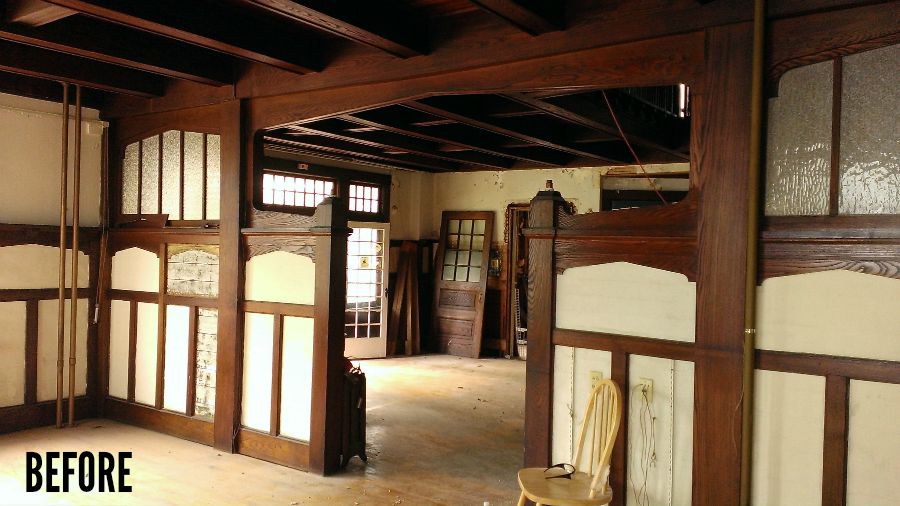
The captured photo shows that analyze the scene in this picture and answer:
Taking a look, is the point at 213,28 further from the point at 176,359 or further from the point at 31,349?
the point at 31,349

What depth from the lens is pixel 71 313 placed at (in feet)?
18.6

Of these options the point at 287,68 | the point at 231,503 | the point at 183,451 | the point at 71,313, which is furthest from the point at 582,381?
the point at 71,313

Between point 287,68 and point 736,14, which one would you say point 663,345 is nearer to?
point 736,14

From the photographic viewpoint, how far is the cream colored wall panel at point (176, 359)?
213 inches

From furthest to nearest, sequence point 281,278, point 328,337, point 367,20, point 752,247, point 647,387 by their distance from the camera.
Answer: point 281,278
point 328,337
point 367,20
point 647,387
point 752,247

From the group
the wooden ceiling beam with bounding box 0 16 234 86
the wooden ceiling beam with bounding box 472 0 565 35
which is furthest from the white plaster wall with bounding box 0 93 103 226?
the wooden ceiling beam with bounding box 472 0 565 35

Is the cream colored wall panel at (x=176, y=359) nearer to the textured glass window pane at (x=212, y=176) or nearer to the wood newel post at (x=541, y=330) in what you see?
the textured glass window pane at (x=212, y=176)

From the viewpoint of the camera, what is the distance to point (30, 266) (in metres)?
5.48

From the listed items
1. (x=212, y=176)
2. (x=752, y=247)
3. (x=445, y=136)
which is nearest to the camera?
(x=752, y=247)

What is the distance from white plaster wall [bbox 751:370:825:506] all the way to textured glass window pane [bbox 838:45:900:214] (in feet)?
2.64

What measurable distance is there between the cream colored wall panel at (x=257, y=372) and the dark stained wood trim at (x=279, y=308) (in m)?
0.05

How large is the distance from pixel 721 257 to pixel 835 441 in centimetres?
91

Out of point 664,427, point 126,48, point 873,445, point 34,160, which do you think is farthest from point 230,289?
point 873,445

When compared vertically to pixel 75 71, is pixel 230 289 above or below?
below
